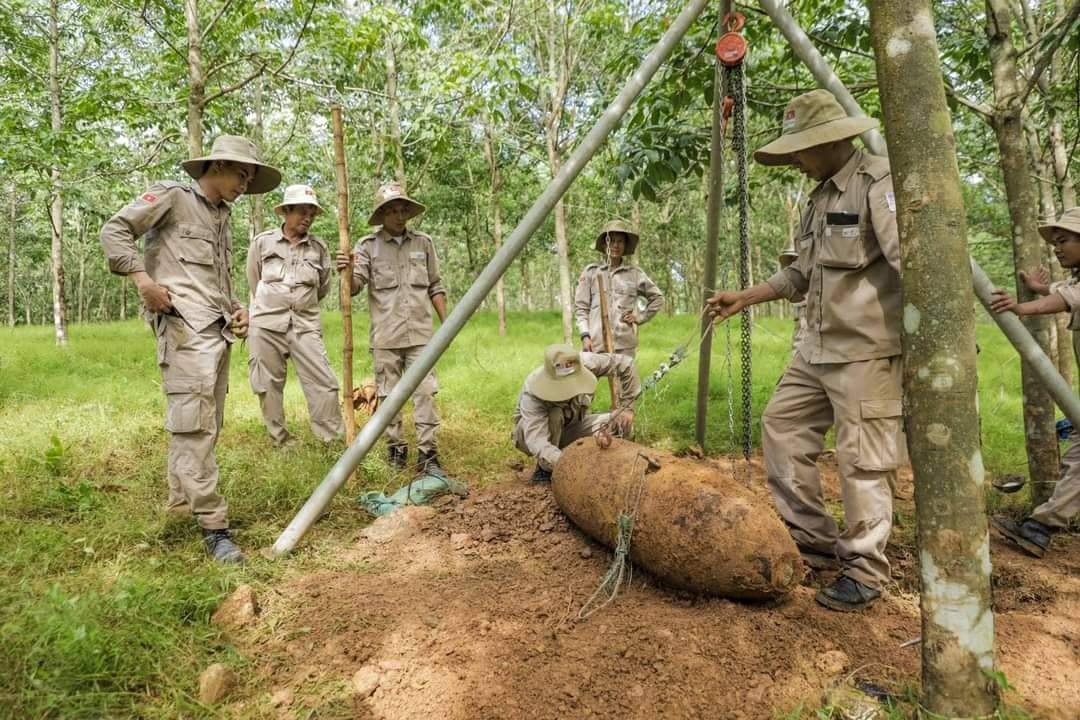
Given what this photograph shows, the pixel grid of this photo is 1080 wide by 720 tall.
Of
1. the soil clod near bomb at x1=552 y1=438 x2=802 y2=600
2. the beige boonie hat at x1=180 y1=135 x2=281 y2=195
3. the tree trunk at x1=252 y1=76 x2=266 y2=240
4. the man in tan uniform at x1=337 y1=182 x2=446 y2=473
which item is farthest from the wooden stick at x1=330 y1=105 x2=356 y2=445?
the tree trunk at x1=252 y1=76 x2=266 y2=240

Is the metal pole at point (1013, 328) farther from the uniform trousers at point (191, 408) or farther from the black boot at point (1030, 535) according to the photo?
the uniform trousers at point (191, 408)

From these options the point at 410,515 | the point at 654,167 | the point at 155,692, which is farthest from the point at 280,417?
the point at 654,167

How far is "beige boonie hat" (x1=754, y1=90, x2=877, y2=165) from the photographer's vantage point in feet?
8.77

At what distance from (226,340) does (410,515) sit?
4.96 feet

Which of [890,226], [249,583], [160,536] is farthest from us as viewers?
[160,536]

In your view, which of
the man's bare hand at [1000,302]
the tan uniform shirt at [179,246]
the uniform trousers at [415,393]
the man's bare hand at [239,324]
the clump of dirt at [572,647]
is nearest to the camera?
the clump of dirt at [572,647]

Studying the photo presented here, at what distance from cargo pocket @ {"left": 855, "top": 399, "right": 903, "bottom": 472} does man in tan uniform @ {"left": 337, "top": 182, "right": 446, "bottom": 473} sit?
3053 mm

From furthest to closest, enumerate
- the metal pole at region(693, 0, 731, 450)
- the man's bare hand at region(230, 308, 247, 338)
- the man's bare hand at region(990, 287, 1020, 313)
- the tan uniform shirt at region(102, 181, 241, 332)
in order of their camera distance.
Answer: the metal pole at region(693, 0, 731, 450) → the man's bare hand at region(230, 308, 247, 338) → the tan uniform shirt at region(102, 181, 241, 332) → the man's bare hand at region(990, 287, 1020, 313)

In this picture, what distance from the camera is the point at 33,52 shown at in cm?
961

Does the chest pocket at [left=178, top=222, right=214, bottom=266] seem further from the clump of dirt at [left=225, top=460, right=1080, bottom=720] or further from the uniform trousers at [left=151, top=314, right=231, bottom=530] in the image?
the clump of dirt at [left=225, top=460, right=1080, bottom=720]

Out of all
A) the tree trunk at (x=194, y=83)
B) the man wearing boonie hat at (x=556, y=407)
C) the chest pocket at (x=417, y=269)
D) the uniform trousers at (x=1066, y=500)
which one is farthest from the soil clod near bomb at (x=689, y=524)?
the tree trunk at (x=194, y=83)

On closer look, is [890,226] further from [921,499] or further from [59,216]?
[59,216]

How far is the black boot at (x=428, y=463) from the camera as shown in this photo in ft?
14.9

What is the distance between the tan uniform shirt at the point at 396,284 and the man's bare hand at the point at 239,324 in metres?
1.32
